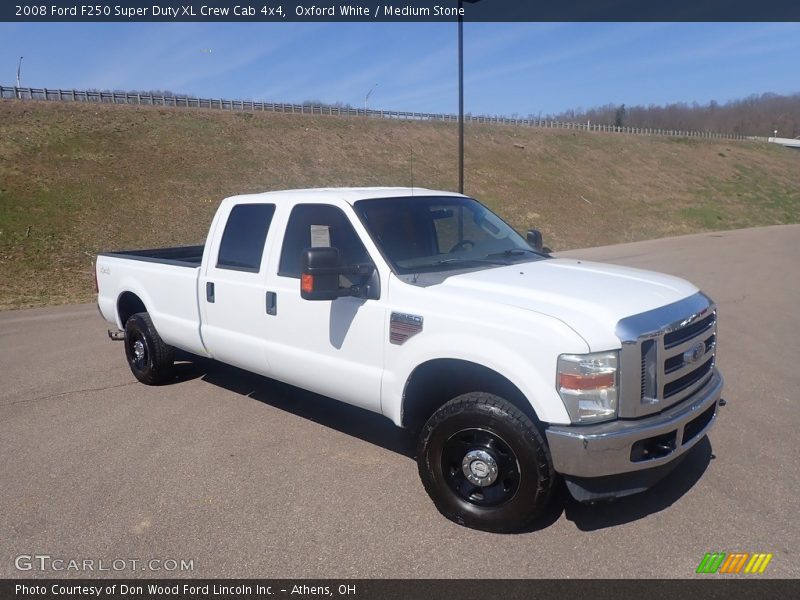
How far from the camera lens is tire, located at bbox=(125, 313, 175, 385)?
20.2 feet

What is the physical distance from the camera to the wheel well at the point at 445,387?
11.8 feet

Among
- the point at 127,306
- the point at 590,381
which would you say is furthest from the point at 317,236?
the point at 127,306

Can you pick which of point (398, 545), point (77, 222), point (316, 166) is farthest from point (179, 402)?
point (316, 166)

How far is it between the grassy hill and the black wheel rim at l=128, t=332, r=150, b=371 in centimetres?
763

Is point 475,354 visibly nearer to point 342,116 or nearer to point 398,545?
point 398,545

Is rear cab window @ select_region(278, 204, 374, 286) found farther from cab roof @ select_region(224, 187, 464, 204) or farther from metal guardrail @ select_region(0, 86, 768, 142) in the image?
A: metal guardrail @ select_region(0, 86, 768, 142)

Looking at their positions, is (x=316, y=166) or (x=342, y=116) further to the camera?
(x=342, y=116)

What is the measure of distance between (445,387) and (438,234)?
4.27 feet

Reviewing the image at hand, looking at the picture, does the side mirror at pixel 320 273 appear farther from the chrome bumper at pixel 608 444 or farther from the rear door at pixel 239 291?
the chrome bumper at pixel 608 444

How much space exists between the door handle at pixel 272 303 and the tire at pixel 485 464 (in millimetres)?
1598

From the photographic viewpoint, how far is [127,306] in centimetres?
677

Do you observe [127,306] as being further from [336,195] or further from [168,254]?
[336,195]
